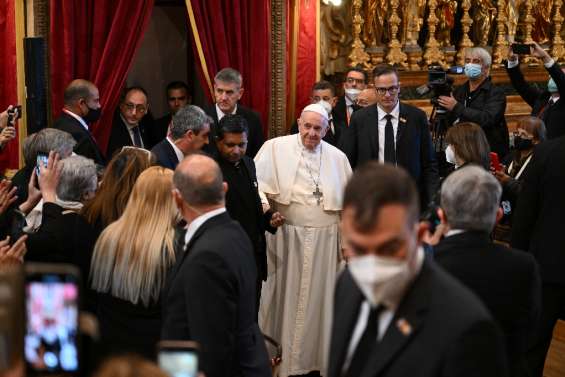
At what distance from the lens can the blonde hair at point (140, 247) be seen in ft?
11.5

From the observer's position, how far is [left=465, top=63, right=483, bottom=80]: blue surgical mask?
283 inches

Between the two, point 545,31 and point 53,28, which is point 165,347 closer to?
point 53,28

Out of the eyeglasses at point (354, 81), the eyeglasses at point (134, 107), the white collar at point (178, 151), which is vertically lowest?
the white collar at point (178, 151)

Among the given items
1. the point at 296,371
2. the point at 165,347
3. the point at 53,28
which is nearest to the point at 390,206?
the point at 165,347

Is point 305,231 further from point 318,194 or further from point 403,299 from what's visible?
point 403,299

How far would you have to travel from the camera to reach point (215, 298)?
318 cm

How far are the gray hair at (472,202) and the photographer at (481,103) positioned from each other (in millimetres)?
3773

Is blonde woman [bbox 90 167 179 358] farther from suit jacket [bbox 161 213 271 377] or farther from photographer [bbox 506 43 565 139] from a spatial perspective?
photographer [bbox 506 43 565 139]

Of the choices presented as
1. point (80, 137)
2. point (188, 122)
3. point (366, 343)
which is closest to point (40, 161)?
point (188, 122)

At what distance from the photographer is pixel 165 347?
2.05 m

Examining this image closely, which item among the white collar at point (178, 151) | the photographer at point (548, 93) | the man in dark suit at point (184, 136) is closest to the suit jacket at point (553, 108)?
the photographer at point (548, 93)

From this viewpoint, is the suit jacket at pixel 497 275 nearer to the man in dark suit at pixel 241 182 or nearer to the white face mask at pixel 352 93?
the man in dark suit at pixel 241 182

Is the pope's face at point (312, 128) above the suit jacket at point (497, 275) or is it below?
above

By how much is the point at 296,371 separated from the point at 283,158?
50.5 inches
